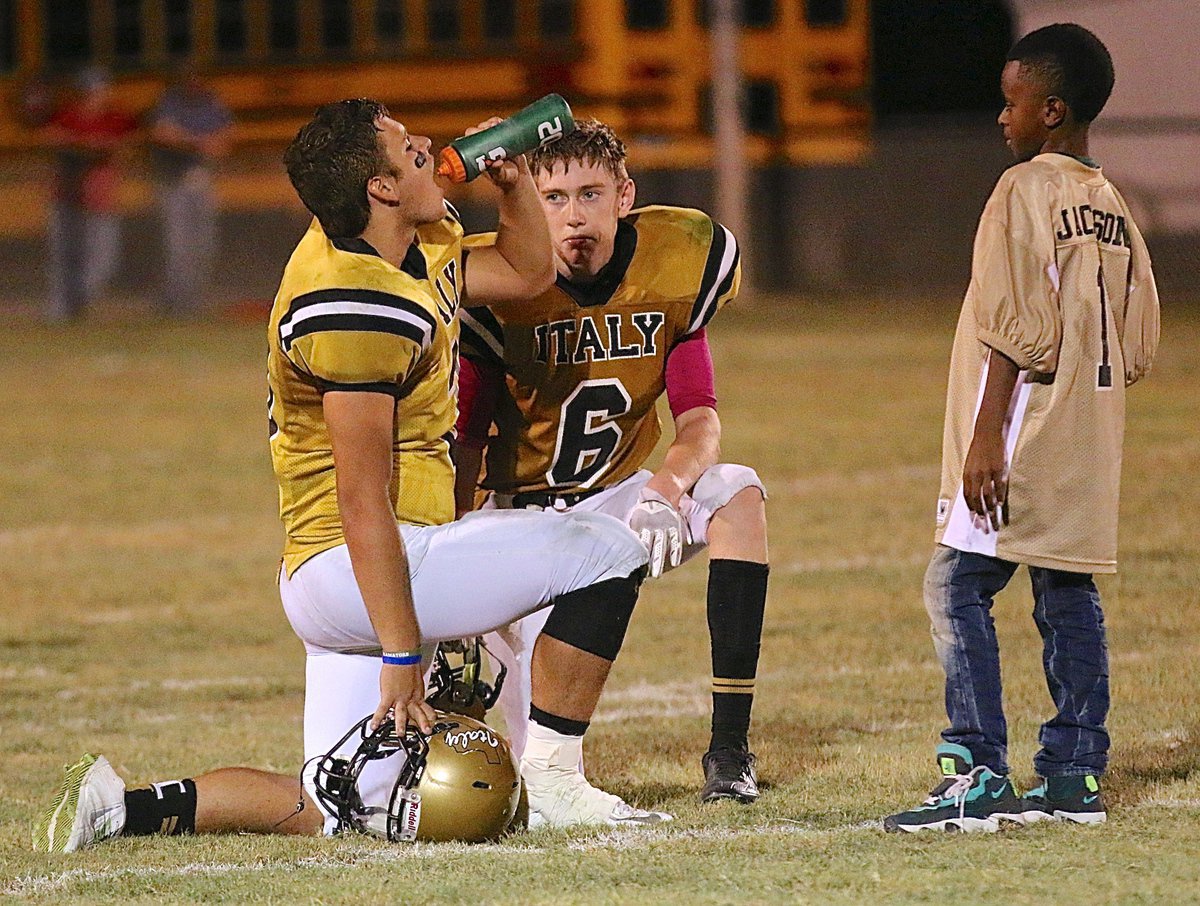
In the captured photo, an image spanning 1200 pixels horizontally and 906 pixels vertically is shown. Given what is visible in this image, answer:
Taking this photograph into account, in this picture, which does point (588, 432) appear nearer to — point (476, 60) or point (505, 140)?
point (505, 140)

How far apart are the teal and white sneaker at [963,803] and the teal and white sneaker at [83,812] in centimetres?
147

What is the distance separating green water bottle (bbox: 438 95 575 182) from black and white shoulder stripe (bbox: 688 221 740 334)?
0.63 m

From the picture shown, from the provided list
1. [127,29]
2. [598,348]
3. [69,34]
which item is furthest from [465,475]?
[69,34]

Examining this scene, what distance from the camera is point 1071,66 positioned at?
3838mm

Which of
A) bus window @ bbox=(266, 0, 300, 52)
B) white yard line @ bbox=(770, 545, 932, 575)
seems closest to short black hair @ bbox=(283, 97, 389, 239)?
white yard line @ bbox=(770, 545, 932, 575)

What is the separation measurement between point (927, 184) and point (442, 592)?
18.7m

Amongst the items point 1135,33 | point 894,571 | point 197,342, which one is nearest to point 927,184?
point 1135,33

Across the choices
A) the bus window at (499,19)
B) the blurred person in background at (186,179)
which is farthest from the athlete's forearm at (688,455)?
the bus window at (499,19)

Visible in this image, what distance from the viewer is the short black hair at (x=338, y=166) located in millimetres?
3883

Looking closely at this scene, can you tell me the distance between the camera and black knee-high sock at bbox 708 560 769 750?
4383 mm

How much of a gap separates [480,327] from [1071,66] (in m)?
1.40

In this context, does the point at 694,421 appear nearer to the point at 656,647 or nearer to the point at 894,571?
the point at 656,647

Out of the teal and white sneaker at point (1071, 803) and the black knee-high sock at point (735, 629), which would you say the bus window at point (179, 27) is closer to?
the black knee-high sock at point (735, 629)

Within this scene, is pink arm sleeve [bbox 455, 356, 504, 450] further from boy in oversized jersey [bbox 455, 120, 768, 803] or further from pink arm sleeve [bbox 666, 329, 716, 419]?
pink arm sleeve [bbox 666, 329, 716, 419]
